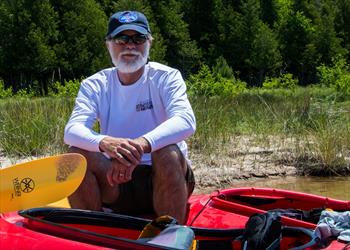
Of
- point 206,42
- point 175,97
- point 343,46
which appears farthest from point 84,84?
point 343,46

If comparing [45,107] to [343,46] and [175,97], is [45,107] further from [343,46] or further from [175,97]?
[343,46]

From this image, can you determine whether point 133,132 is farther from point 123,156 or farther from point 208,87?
point 208,87

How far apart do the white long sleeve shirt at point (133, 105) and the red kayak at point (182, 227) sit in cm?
38

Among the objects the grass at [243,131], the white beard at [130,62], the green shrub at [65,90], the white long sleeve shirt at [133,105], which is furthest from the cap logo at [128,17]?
the green shrub at [65,90]

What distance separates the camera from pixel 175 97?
3.24 meters

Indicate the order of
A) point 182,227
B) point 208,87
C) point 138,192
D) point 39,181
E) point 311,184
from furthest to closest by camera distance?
point 208,87 → point 311,184 → point 138,192 → point 39,181 → point 182,227

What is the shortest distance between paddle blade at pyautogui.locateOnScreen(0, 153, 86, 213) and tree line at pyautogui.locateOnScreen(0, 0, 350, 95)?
85.5 ft

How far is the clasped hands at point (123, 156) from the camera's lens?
2.88 m

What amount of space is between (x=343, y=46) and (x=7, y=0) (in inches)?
1162

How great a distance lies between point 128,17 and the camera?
3316 millimetres

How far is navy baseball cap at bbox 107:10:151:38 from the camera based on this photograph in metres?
3.28

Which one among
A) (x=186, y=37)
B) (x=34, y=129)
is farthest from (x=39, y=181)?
(x=186, y=37)

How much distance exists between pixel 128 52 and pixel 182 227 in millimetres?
1229

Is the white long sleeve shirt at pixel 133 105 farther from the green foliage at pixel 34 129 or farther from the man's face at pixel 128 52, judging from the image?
the green foliage at pixel 34 129
